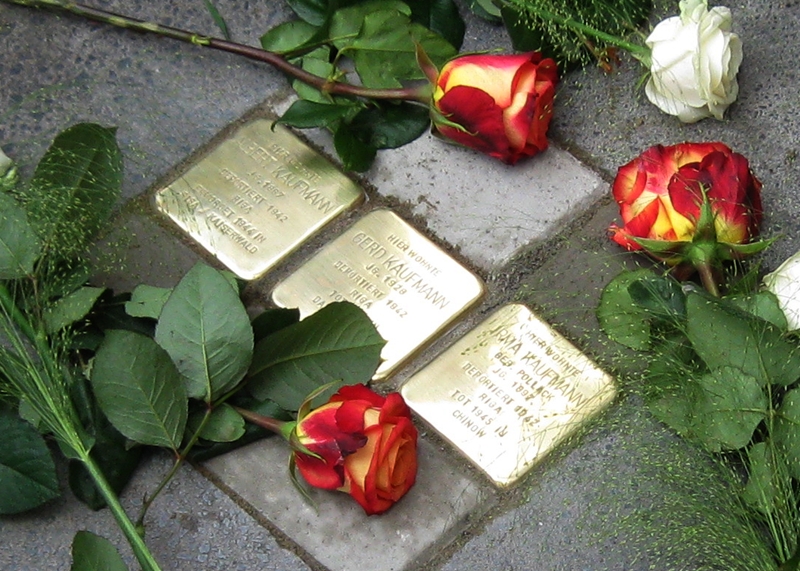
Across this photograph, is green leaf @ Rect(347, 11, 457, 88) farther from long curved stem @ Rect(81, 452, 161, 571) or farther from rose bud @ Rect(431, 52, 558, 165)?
long curved stem @ Rect(81, 452, 161, 571)

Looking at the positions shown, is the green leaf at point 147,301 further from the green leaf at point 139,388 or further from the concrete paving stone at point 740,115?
the concrete paving stone at point 740,115

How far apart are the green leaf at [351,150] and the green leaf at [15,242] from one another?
0.31 m

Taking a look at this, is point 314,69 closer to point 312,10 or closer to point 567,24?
point 312,10

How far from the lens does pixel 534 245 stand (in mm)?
1145

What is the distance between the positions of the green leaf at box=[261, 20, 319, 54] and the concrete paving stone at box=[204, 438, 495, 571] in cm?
43

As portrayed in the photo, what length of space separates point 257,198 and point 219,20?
0.76ft

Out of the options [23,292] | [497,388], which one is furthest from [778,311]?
[23,292]

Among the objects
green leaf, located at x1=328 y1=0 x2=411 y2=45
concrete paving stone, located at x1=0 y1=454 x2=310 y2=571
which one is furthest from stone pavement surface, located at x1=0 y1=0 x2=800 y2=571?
green leaf, located at x1=328 y1=0 x2=411 y2=45

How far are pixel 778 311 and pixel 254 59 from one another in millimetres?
616

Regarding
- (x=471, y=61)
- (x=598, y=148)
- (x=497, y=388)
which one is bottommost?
(x=497, y=388)

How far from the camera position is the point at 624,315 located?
1.04m

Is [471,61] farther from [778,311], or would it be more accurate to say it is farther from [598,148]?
[778,311]

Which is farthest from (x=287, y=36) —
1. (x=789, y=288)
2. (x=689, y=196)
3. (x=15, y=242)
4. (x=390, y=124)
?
(x=789, y=288)

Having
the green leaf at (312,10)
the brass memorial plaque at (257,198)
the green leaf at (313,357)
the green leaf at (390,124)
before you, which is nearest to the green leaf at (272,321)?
the green leaf at (313,357)
